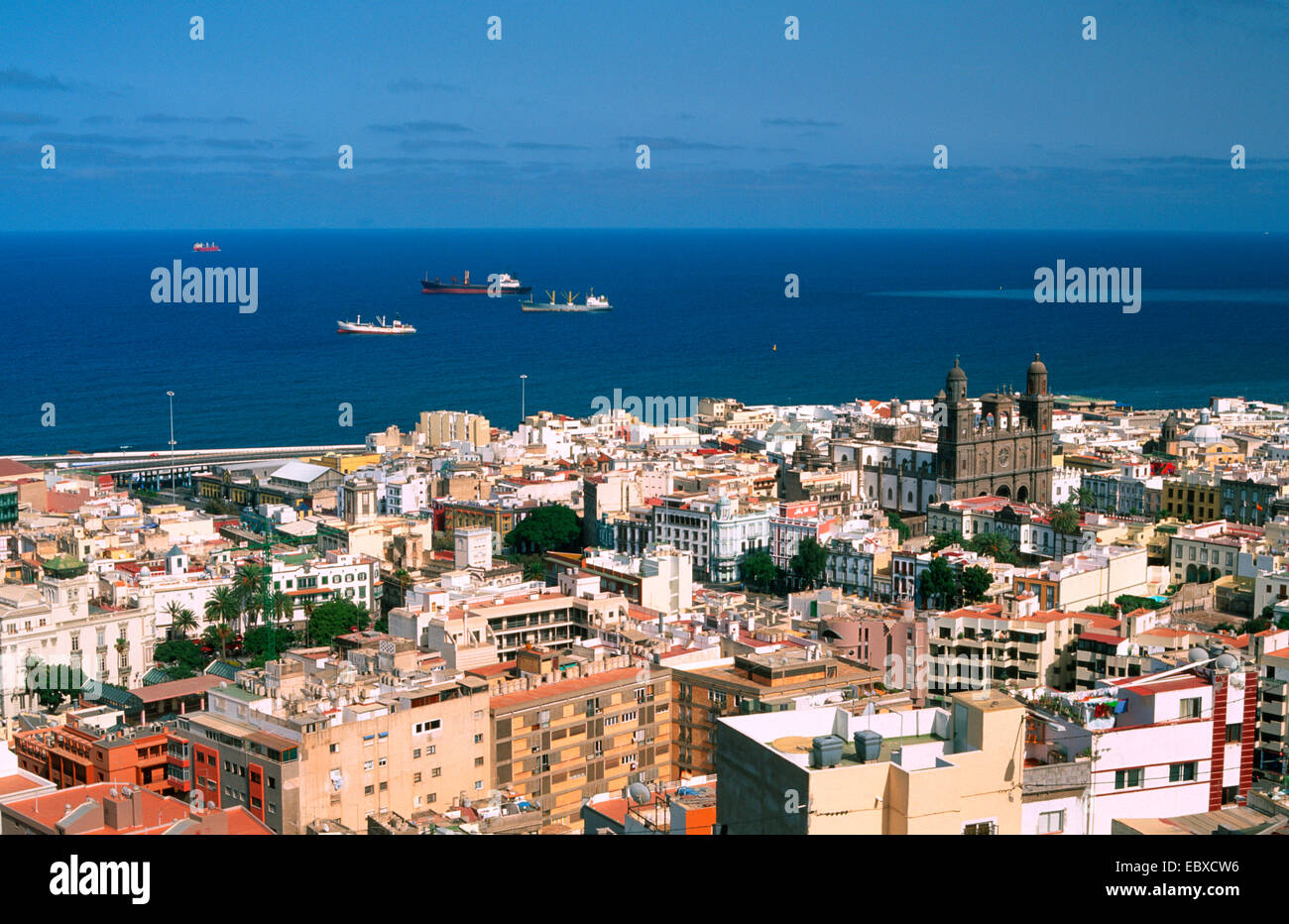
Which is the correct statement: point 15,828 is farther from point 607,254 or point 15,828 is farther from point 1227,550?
point 607,254

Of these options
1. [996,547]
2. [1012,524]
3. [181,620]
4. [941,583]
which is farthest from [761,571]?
[181,620]

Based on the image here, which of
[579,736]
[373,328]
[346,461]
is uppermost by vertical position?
[373,328]

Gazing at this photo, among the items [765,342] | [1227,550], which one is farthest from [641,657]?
[765,342]

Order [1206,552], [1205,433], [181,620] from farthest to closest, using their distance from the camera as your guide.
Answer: [1205,433] → [1206,552] → [181,620]

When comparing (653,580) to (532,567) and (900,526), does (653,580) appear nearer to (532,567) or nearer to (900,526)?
(532,567)

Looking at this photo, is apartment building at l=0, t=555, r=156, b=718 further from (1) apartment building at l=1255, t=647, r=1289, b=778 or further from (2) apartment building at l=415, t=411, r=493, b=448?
(2) apartment building at l=415, t=411, r=493, b=448

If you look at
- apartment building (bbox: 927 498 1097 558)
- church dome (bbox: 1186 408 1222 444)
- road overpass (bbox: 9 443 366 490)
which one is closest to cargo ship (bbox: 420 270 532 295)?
road overpass (bbox: 9 443 366 490)

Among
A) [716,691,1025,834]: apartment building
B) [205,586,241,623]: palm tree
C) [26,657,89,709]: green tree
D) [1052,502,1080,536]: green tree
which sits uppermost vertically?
[716,691,1025,834]: apartment building
